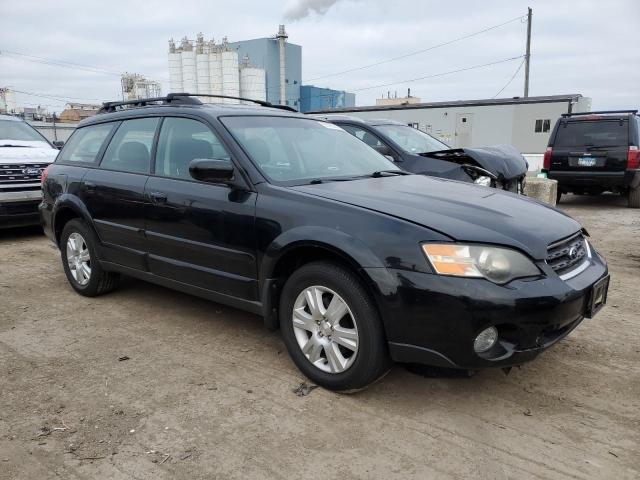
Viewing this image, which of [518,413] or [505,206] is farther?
[505,206]

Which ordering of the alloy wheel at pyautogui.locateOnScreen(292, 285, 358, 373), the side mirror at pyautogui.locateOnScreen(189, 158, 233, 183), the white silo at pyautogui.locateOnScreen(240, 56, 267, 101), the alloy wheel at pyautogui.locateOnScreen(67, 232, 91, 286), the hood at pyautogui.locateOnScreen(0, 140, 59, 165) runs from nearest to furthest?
the alloy wheel at pyautogui.locateOnScreen(292, 285, 358, 373) → the side mirror at pyautogui.locateOnScreen(189, 158, 233, 183) → the alloy wheel at pyautogui.locateOnScreen(67, 232, 91, 286) → the hood at pyautogui.locateOnScreen(0, 140, 59, 165) → the white silo at pyautogui.locateOnScreen(240, 56, 267, 101)

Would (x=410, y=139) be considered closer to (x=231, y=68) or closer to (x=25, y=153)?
(x=25, y=153)

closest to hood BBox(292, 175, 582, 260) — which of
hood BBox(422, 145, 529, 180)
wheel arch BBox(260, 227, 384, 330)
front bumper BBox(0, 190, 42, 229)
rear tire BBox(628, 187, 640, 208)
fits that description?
wheel arch BBox(260, 227, 384, 330)

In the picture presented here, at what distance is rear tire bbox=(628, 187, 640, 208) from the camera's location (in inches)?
408

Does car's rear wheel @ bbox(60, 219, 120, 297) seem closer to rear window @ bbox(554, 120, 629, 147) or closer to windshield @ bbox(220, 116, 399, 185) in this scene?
windshield @ bbox(220, 116, 399, 185)

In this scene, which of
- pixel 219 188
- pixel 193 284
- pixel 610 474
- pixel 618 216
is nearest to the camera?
pixel 610 474

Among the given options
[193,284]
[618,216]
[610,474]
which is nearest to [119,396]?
[193,284]

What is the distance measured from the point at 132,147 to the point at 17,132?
567 cm

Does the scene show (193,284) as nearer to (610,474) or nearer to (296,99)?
(610,474)

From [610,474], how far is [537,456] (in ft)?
1.00

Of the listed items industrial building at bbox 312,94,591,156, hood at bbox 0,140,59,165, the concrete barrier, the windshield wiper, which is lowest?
the concrete barrier

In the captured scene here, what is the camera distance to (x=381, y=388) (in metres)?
3.12

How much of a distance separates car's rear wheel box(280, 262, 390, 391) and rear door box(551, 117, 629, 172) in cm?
889

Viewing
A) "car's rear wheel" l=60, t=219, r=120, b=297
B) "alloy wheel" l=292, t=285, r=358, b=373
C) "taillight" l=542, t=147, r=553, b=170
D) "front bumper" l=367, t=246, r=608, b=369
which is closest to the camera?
"front bumper" l=367, t=246, r=608, b=369
